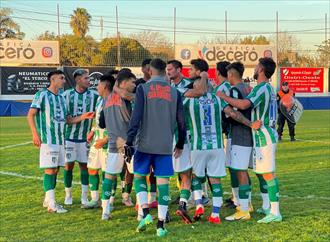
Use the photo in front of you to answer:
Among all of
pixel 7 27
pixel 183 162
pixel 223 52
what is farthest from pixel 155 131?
pixel 7 27

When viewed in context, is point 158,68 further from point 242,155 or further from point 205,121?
point 242,155

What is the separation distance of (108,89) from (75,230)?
79.6 inches

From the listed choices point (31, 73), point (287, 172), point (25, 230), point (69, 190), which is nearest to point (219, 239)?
point (25, 230)

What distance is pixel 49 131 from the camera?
24.0ft

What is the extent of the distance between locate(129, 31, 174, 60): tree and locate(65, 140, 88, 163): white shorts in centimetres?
3614

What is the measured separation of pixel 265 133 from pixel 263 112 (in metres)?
0.27

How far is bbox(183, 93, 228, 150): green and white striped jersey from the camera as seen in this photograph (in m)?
6.42

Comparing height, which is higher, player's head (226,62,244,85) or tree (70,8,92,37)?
tree (70,8,92,37)

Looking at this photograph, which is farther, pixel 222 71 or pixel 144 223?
pixel 222 71

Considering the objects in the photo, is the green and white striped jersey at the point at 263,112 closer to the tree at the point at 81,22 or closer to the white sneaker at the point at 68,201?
the white sneaker at the point at 68,201

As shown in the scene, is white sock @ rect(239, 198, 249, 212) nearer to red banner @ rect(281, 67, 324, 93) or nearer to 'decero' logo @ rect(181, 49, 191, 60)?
red banner @ rect(281, 67, 324, 93)

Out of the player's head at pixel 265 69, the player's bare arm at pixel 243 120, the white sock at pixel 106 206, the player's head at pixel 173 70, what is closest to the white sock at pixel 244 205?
the player's bare arm at pixel 243 120

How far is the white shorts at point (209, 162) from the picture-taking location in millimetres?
6445

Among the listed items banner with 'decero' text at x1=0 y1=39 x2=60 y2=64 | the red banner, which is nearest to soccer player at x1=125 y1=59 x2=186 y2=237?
banner with 'decero' text at x1=0 y1=39 x2=60 y2=64
